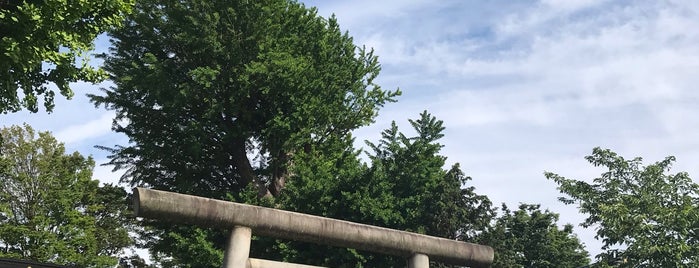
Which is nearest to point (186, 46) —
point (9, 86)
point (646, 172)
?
point (9, 86)

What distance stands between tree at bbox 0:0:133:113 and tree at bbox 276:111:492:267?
711cm

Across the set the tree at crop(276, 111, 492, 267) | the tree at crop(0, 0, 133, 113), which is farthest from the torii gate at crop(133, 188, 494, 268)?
the tree at crop(276, 111, 492, 267)

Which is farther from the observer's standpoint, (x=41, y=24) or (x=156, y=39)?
(x=156, y=39)

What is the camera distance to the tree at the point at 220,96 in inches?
734

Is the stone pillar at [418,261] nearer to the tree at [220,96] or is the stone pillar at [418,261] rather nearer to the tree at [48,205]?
the tree at [220,96]

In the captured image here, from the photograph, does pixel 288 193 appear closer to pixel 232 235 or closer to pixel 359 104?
pixel 359 104

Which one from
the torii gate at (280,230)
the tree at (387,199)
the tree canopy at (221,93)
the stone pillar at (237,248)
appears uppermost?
the tree canopy at (221,93)

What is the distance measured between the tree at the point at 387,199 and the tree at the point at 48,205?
14.7 m

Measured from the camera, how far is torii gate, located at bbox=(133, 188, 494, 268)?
5957mm

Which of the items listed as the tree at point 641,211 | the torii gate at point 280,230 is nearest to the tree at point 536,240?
the tree at point 641,211

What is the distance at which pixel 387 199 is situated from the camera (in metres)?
17.0

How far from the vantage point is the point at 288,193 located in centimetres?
1759

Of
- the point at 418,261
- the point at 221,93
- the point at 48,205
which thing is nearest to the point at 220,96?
the point at 221,93

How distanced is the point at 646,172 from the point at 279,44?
42.4 feet
